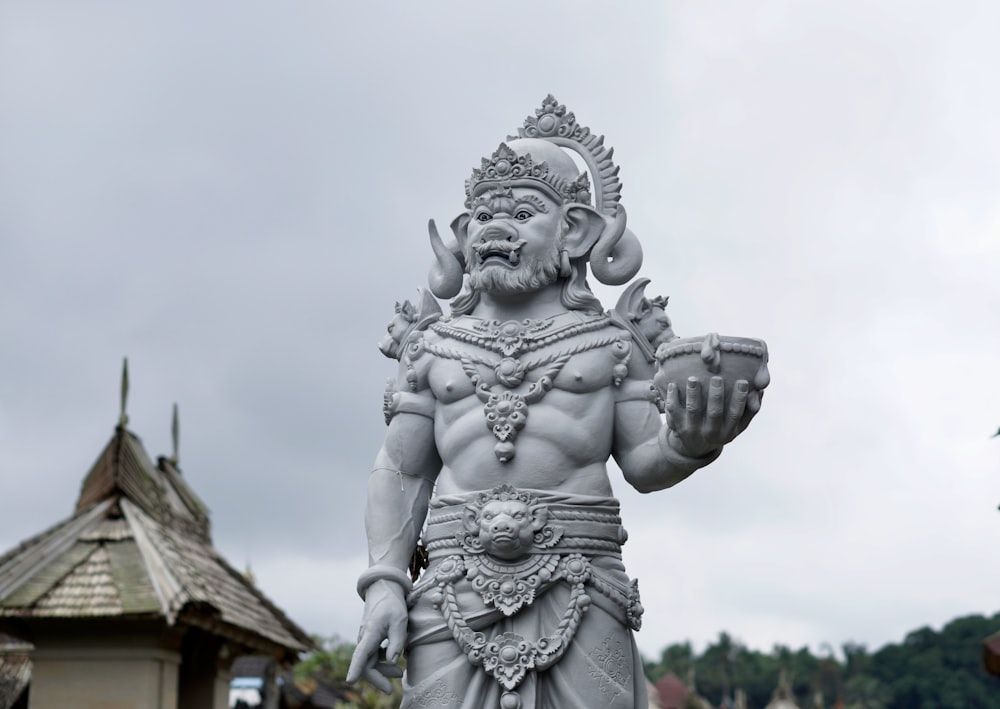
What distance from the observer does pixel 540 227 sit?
21.3ft

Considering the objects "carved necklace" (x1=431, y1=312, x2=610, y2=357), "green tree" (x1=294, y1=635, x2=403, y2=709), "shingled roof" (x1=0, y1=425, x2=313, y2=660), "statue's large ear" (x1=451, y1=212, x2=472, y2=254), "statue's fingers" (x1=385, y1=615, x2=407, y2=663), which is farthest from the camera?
"green tree" (x1=294, y1=635, x2=403, y2=709)

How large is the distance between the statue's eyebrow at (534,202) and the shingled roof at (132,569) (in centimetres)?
1057

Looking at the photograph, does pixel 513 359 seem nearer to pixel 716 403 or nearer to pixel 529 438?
pixel 529 438

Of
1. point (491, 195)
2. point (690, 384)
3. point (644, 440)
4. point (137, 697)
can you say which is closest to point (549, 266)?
point (491, 195)

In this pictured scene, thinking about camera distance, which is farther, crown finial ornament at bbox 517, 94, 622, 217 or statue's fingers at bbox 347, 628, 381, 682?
crown finial ornament at bbox 517, 94, 622, 217

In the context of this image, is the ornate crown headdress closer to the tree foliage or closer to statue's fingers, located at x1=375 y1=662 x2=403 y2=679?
statue's fingers, located at x1=375 y1=662 x2=403 y2=679

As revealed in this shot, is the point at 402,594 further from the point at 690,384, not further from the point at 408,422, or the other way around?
the point at 690,384

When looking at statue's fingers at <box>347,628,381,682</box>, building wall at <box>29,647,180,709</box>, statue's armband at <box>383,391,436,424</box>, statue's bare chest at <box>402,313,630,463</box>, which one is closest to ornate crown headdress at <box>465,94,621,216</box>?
statue's bare chest at <box>402,313,630,463</box>

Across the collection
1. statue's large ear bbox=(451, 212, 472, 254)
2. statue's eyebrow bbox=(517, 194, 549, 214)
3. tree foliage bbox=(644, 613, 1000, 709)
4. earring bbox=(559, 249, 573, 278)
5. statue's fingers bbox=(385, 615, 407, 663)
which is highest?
tree foliage bbox=(644, 613, 1000, 709)

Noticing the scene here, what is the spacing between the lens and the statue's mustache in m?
6.40

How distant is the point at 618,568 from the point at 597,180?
1950 millimetres

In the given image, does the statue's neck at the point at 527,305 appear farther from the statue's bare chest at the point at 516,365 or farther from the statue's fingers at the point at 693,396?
the statue's fingers at the point at 693,396

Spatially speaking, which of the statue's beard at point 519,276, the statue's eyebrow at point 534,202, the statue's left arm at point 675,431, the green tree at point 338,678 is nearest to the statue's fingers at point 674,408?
the statue's left arm at point 675,431

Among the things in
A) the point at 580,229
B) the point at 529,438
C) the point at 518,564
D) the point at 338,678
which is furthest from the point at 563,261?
the point at 338,678
